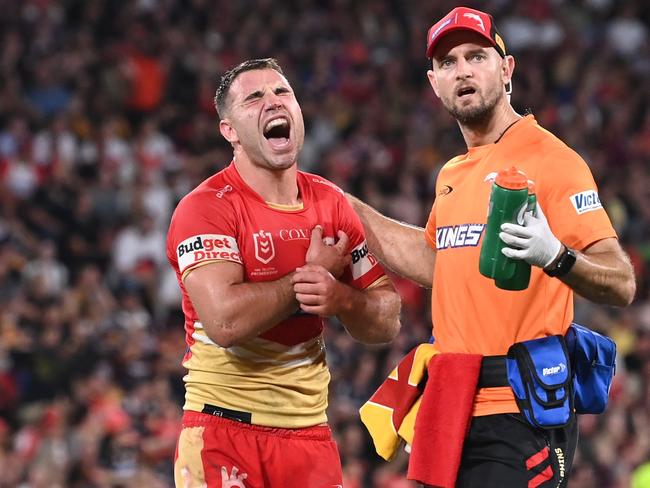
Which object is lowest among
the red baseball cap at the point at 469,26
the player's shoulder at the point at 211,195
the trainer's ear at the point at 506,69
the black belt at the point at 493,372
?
the black belt at the point at 493,372

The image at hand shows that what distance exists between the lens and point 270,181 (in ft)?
16.7

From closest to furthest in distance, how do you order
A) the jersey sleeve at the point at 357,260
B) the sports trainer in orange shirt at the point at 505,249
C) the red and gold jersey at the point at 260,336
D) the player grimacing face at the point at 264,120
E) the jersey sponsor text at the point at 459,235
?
the sports trainer in orange shirt at the point at 505,249 → the jersey sponsor text at the point at 459,235 → the red and gold jersey at the point at 260,336 → the player grimacing face at the point at 264,120 → the jersey sleeve at the point at 357,260

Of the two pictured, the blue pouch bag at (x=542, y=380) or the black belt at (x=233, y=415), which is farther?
the black belt at (x=233, y=415)

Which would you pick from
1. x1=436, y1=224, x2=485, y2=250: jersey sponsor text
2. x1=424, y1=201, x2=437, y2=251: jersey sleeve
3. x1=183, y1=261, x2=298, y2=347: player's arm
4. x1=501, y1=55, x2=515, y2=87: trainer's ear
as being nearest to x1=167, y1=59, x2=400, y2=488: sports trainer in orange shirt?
x1=183, y1=261, x2=298, y2=347: player's arm

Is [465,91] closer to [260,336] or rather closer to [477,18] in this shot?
[477,18]

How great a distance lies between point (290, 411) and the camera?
16.1 feet

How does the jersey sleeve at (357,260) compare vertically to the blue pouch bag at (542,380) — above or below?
above

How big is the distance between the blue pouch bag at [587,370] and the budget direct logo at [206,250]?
54.4 inches

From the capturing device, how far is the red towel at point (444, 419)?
4434 mm

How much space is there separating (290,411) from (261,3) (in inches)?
415

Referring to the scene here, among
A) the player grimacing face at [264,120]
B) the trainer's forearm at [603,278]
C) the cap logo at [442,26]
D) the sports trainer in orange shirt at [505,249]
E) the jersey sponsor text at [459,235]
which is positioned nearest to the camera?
the trainer's forearm at [603,278]

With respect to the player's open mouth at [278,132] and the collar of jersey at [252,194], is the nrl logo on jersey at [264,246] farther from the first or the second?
the player's open mouth at [278,132]

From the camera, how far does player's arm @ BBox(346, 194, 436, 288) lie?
5184mm

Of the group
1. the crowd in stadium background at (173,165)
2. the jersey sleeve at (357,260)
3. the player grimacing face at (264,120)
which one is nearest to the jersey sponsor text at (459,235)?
the jersey sleeve at (357,260)
